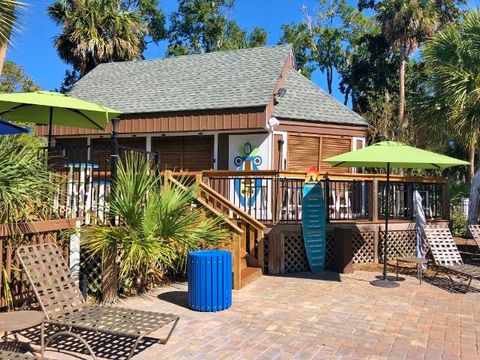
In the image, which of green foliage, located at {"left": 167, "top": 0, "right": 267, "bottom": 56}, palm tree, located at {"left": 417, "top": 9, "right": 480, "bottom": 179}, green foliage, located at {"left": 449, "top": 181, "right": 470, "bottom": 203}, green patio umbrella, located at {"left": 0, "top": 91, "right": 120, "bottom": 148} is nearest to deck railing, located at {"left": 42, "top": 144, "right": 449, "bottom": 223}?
green patio umbrella, located at {"left": 0, "top": 91, "right": 120, "bottom": 148}

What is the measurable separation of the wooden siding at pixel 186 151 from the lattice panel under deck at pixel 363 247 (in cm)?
524

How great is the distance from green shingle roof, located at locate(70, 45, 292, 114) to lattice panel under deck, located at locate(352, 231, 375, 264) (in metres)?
4.49

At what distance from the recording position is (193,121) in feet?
45.9

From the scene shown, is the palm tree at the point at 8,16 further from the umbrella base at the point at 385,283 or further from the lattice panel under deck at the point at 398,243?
the lattice panel under deck at the point at 398,243

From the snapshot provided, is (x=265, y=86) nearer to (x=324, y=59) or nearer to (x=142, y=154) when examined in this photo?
(x=142, y=154)

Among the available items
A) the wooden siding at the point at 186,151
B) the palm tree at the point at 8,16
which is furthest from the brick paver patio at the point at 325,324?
the wooden siding at the point at 186,151

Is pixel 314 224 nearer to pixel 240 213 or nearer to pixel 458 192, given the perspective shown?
pixel 240 213

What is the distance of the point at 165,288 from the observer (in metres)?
8.33

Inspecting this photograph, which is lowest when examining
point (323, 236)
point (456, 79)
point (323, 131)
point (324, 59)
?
point (323, 236)

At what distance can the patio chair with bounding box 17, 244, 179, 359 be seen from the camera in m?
4.80

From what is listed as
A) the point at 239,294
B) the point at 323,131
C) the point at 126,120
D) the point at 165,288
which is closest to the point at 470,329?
the point at 239,294

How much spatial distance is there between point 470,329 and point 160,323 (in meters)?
4.10

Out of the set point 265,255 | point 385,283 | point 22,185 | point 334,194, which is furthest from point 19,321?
point 334,194

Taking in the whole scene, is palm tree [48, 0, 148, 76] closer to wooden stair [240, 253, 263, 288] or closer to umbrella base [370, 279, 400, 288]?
wooden stair [240, 253, 263, 288]
